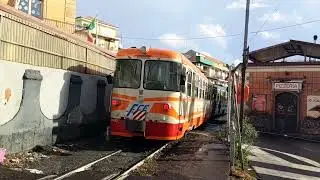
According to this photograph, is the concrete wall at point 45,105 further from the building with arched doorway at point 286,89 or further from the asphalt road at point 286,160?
the building with arched doorway at point 286,89

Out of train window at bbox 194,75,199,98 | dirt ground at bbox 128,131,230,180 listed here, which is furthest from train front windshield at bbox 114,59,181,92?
train window at bbox 194,75,199,98

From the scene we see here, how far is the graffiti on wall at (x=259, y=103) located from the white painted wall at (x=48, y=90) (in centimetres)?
1409

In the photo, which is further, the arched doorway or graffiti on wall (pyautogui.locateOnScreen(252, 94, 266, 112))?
graffiti on wall (pyautogui.locateOnScreen(252, 94, 266, 112))

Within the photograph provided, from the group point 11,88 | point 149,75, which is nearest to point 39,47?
point 11,88

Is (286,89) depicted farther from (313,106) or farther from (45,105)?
(45,105)

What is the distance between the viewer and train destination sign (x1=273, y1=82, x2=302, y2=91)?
101 feet

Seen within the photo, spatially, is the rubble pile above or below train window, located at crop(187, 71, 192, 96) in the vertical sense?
below

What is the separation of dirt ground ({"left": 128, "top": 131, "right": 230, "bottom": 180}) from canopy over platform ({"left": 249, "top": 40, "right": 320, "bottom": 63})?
14.3 m

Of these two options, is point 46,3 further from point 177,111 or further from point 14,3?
point 177,111

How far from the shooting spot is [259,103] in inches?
1281

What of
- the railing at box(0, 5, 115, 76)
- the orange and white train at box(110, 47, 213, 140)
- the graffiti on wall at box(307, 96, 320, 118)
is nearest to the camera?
the railing at box(0, 5, 115, 76)

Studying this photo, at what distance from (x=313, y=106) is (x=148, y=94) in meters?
16.5

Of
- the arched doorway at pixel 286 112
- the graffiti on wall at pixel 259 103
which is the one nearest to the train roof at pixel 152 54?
the arched doorway at pixel 286 112

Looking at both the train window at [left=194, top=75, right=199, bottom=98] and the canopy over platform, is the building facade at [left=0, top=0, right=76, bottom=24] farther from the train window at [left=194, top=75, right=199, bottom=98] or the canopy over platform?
the canopy over platform
